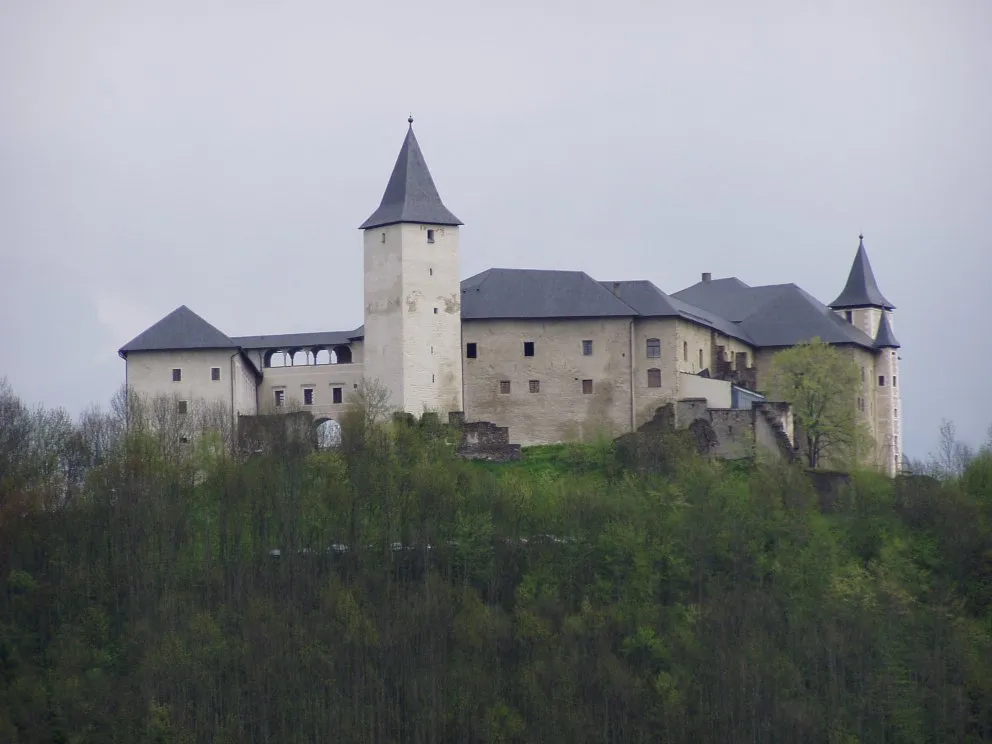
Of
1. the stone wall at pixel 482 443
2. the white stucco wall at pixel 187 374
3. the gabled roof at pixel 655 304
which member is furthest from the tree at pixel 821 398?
the white stucco wall at pixel 187 374

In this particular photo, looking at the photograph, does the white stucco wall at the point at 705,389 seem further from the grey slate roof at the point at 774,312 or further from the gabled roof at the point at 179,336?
the gabled roof at the point at 179,336

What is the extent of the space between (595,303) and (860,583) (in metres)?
15.3

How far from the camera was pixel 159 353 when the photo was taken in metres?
75.1

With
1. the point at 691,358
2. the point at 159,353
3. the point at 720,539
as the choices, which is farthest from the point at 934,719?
the point at 159,353

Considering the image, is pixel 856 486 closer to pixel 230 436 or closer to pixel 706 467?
pixel 706 467

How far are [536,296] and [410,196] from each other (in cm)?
632

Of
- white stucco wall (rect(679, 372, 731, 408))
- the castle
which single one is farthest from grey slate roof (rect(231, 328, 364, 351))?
white stucco wall (rect(679, 372, 731, 408))

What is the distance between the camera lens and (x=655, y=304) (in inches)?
2987

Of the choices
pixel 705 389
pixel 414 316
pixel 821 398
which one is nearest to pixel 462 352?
pixel 414 316

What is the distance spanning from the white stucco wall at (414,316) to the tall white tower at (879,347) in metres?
18.8

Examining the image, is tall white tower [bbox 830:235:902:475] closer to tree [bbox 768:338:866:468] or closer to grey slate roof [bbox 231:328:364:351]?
tree [bbox 768:338:866:468]

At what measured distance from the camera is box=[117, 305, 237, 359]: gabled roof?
75.2 metres

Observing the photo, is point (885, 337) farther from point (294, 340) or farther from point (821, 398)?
point (294, 340)

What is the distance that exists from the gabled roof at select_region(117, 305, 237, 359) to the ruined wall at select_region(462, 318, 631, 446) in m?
9.42
